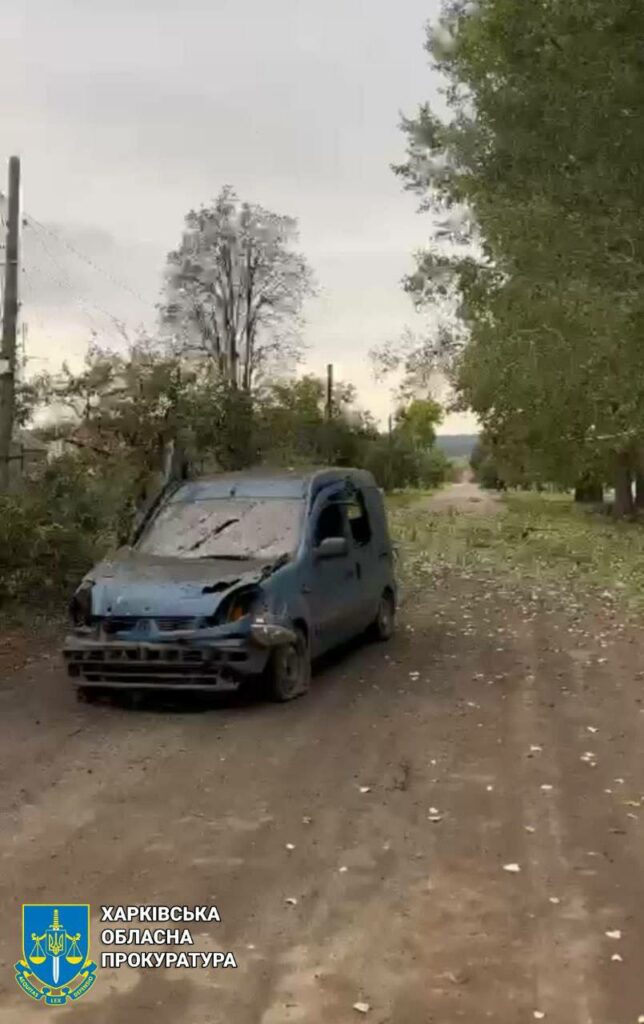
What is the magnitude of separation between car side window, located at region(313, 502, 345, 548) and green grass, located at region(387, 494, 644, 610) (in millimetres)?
6502

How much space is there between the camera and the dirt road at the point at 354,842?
13.4ft

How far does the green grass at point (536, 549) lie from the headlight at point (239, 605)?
27.9 feet

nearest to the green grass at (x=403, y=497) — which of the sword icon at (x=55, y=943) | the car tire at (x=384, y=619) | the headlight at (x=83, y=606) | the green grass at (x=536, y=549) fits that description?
the green grass at (x=536, y=549)

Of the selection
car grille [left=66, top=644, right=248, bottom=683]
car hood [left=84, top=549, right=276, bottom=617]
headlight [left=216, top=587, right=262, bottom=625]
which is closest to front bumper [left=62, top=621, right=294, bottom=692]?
car grille [left=66, top=644, right=248, bottom=683]

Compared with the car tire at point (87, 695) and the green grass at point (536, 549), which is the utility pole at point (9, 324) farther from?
the green grass at point (536, 549)

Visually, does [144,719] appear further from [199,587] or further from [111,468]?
[111,468]

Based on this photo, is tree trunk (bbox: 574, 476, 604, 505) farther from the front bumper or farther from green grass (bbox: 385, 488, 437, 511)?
the front bumper

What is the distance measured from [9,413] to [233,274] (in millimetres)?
44624

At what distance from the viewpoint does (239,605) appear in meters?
8.70

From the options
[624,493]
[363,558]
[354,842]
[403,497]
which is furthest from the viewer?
[403,497]

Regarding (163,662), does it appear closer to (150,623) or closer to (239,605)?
(150,623)

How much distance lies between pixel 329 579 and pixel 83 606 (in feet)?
7.63

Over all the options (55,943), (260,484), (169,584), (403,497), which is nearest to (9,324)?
(260,484)

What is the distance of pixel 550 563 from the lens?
2306cm
